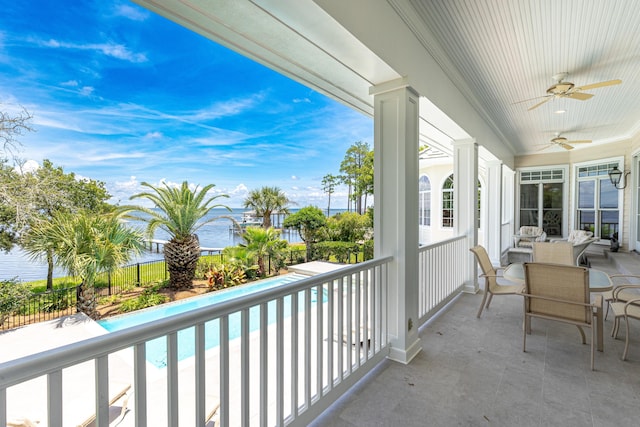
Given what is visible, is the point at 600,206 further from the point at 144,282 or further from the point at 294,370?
the point at 144,282

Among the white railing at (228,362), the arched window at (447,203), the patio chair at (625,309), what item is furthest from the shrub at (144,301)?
the arched window at (447,203)

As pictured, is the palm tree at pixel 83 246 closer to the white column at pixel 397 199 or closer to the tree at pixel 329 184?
the white column at pixel 397 199

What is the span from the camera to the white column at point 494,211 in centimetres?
653

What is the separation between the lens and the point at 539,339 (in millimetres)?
2869

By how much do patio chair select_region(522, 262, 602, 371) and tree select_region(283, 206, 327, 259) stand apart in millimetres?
10327

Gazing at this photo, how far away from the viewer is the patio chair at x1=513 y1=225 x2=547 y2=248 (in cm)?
733

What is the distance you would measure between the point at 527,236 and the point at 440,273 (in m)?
5.53

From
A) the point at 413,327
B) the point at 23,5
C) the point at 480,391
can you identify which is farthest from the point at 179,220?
the point at 23,5

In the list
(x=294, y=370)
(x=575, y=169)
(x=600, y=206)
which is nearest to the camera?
(x=294, y=370)

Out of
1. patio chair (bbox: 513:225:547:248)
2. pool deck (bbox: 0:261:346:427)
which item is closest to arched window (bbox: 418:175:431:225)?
patio chair (bbox: 513:225:547:248)

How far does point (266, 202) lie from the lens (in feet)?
57.8

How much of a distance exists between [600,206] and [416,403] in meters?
8.58

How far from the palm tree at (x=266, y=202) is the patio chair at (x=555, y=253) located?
1480 centimetres

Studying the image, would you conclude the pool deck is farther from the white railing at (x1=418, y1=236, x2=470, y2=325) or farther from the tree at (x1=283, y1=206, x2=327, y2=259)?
the tree at (x1=283, y1=206, x2=327, y2=259)
